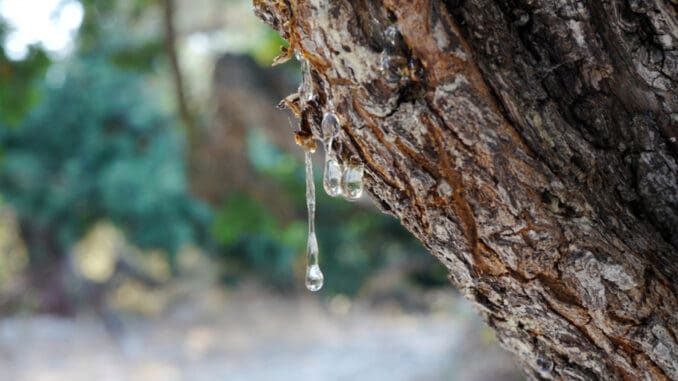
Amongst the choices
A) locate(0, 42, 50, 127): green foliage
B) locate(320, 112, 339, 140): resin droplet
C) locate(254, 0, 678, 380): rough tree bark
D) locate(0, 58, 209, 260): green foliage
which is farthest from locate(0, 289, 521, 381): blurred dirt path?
locate(320, 112, 339, 140): resin droplet

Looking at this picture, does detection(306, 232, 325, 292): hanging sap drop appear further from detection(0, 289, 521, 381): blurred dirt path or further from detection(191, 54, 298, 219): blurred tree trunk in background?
detection(0, 289, 521, 381): blurred dirt path

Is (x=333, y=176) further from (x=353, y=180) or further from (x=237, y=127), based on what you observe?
(x=237, y=127)

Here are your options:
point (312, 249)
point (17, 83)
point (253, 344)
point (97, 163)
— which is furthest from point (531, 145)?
point (97, 163)

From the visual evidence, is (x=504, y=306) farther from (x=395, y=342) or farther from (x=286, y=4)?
(x=395, y=342)

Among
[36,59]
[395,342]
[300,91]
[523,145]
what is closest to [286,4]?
[300,91]

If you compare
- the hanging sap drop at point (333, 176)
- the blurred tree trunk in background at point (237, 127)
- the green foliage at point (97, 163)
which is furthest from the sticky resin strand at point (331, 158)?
the green foliage at point (97, 163)

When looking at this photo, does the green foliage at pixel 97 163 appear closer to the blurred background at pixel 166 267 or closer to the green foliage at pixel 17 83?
the blurred background at pixel 166 267
